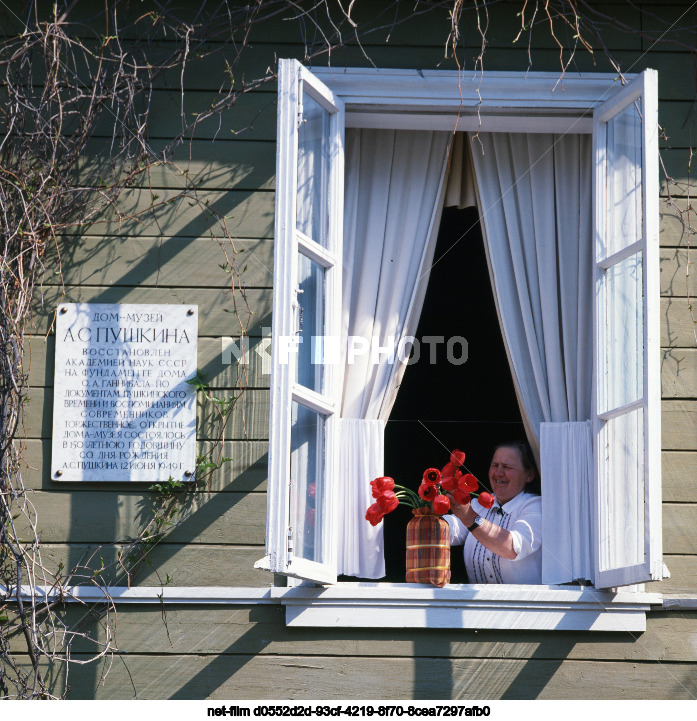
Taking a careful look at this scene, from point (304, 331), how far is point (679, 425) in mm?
1398

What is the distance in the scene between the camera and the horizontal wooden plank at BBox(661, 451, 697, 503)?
364cm

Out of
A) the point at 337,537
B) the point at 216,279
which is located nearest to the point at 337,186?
the point at 216,279

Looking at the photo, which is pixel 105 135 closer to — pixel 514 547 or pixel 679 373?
pixel 514 547

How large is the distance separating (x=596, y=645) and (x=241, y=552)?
1239 mm

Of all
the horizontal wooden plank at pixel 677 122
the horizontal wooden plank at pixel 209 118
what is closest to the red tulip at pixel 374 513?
the horizontal wooden plank at pixel 209 118

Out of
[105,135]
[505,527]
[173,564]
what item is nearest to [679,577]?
[505,527]

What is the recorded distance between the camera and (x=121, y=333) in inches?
146

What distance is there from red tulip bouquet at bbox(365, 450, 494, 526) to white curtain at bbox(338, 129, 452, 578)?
0.18 meters

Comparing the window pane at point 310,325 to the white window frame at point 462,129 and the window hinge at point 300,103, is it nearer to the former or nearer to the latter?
the white window frame at point 462,129

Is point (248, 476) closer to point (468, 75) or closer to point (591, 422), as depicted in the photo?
point (591, 422)

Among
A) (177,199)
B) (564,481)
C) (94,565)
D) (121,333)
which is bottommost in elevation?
(94,565)

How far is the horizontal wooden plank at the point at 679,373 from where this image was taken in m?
3.72

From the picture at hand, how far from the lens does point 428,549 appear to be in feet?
11.7

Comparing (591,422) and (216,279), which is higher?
(216,279)
